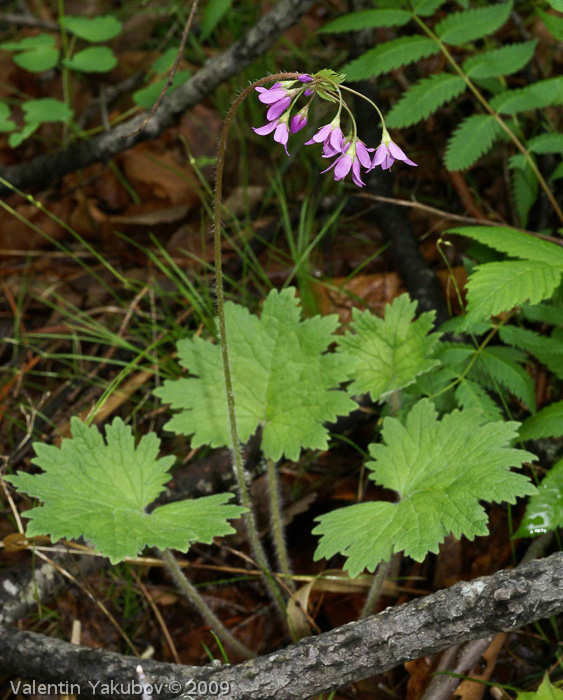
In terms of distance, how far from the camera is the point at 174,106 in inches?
133

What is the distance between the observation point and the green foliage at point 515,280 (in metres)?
1.96

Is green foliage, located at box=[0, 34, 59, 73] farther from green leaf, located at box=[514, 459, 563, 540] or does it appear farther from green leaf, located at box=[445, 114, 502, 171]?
green leaf, located at box=[514, 459, 563, 540]

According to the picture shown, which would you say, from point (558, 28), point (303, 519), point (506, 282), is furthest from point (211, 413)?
point (558, 28)

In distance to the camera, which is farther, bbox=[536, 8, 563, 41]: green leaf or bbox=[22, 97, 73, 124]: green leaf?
bbox=[22, 97, 73, 124]: green leaf

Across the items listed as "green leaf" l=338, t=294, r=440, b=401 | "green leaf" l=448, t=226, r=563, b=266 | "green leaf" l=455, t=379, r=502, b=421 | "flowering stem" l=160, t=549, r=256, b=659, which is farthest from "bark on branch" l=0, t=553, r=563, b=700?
"green leaf" l=448, t=226, r=563, b=266

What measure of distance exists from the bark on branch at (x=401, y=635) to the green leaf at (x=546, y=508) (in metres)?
0.33

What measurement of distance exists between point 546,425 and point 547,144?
1.20m

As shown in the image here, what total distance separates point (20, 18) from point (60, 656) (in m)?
4.37

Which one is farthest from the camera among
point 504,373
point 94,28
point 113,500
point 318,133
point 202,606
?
point 94,28

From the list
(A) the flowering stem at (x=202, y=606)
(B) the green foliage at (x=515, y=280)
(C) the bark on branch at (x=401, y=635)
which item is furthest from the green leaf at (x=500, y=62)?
(A) the flowering stem at (x=202, y=606)

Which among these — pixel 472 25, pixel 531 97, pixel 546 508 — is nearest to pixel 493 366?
pixel 546 508

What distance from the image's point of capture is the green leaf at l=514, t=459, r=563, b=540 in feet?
6.38

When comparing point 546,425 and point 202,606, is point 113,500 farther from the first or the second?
point 546,425

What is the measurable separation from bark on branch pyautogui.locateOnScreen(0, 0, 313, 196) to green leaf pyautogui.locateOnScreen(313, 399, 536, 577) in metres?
1.66
